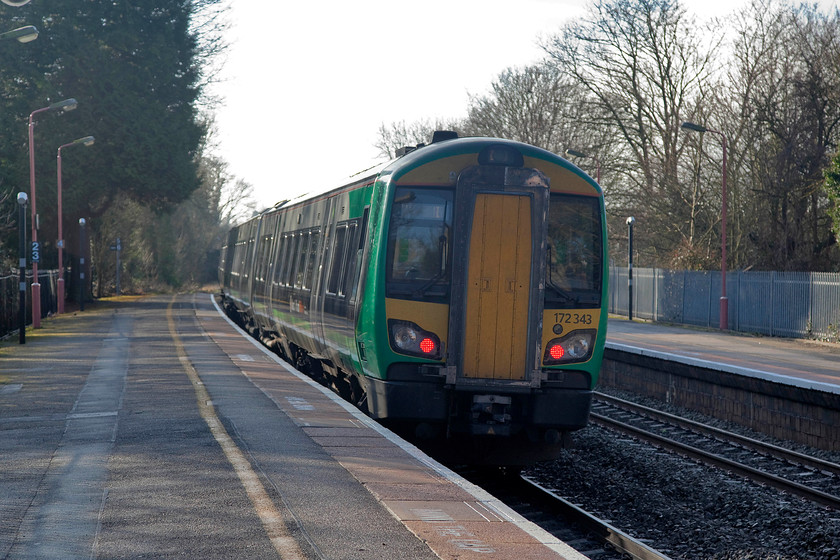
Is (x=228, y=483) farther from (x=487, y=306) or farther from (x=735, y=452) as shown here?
(x=735, y=452)

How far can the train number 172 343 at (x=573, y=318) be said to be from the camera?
32.9ft

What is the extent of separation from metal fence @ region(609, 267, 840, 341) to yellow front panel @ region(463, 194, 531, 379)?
60.7ft

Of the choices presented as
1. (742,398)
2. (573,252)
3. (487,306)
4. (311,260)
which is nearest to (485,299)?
(487,306)

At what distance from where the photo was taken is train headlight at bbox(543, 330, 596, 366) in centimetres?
998

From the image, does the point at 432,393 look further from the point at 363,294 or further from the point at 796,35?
the point at 796,35

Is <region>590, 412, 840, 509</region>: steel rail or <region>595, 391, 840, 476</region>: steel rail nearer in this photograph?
<region>590, 412, 840, 509</region>: steel rail

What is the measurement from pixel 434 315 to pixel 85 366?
1009 centimetres

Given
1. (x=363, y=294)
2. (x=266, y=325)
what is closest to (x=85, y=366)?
(x=266, y=325)

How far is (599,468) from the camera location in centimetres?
1162

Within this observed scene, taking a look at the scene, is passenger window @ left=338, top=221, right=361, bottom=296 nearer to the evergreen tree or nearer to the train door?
the train door

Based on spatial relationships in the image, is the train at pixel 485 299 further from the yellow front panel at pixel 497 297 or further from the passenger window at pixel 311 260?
the passenger window at pixel 311 260

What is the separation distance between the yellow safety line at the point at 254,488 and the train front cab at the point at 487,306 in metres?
1.67

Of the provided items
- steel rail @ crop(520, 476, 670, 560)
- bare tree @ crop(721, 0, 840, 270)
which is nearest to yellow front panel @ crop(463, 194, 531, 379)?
steel rail @ crop(520, 476, 670, 560)

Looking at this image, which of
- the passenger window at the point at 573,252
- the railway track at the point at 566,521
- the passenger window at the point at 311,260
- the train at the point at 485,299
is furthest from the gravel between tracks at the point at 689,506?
the passenger window at the point at 311,260
